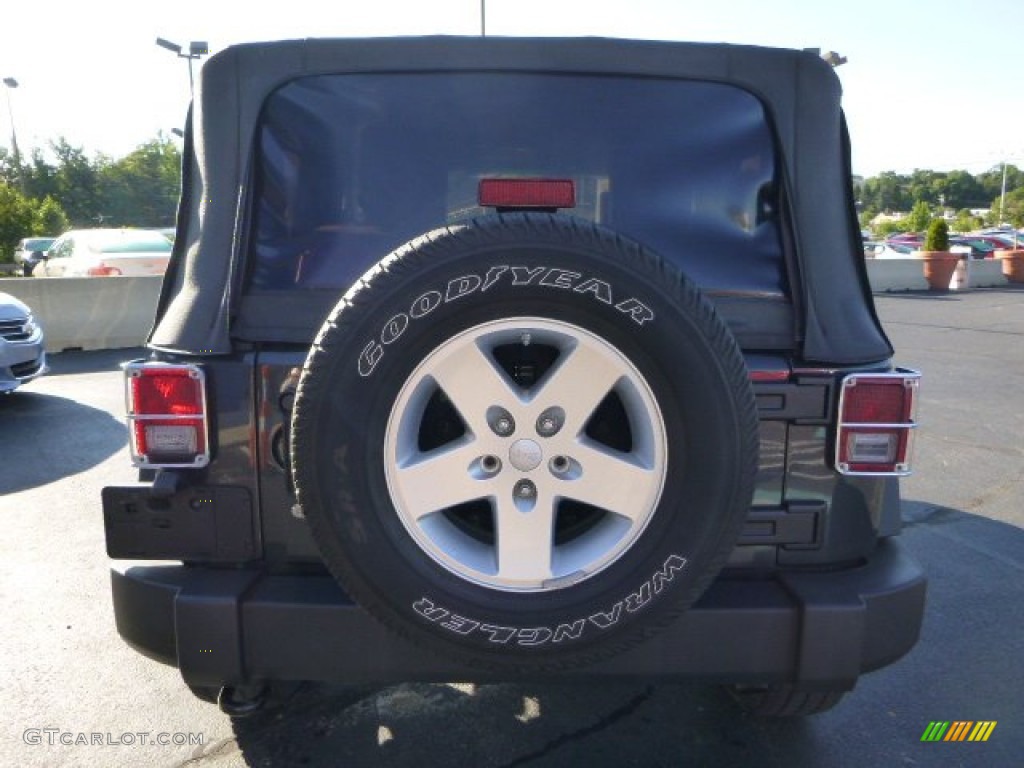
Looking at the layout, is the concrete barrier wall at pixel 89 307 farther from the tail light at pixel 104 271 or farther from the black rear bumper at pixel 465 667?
the black rear bumper at pixel 465 667

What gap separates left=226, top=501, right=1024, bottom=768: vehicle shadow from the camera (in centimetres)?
264

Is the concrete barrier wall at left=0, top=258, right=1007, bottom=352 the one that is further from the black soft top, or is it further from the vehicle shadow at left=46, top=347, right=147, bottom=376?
the black soft top

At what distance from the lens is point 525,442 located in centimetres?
193

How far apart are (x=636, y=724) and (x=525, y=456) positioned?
1386 mm

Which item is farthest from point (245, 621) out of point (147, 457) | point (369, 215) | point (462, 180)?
point (462, 180)

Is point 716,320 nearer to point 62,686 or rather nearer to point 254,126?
point 254,126

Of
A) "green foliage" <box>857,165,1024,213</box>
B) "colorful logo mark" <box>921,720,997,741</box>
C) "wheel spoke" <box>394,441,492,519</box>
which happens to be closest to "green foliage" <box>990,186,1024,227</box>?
"green foliage" <box>857,165,1024,213</box>

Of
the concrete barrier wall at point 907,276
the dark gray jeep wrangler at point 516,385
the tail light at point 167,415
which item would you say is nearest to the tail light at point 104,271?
the dark gray jeep wrangler at point 516,385

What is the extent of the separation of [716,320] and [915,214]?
166 ft

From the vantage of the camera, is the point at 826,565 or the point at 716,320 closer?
the point at 716,320

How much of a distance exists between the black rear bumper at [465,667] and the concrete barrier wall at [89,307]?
9.51 meters

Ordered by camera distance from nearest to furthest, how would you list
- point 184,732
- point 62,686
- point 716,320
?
point 716,320
point 184,732
point 62,686

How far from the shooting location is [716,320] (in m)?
1.89

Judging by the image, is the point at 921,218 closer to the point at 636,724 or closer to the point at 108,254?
the point at 108,254
